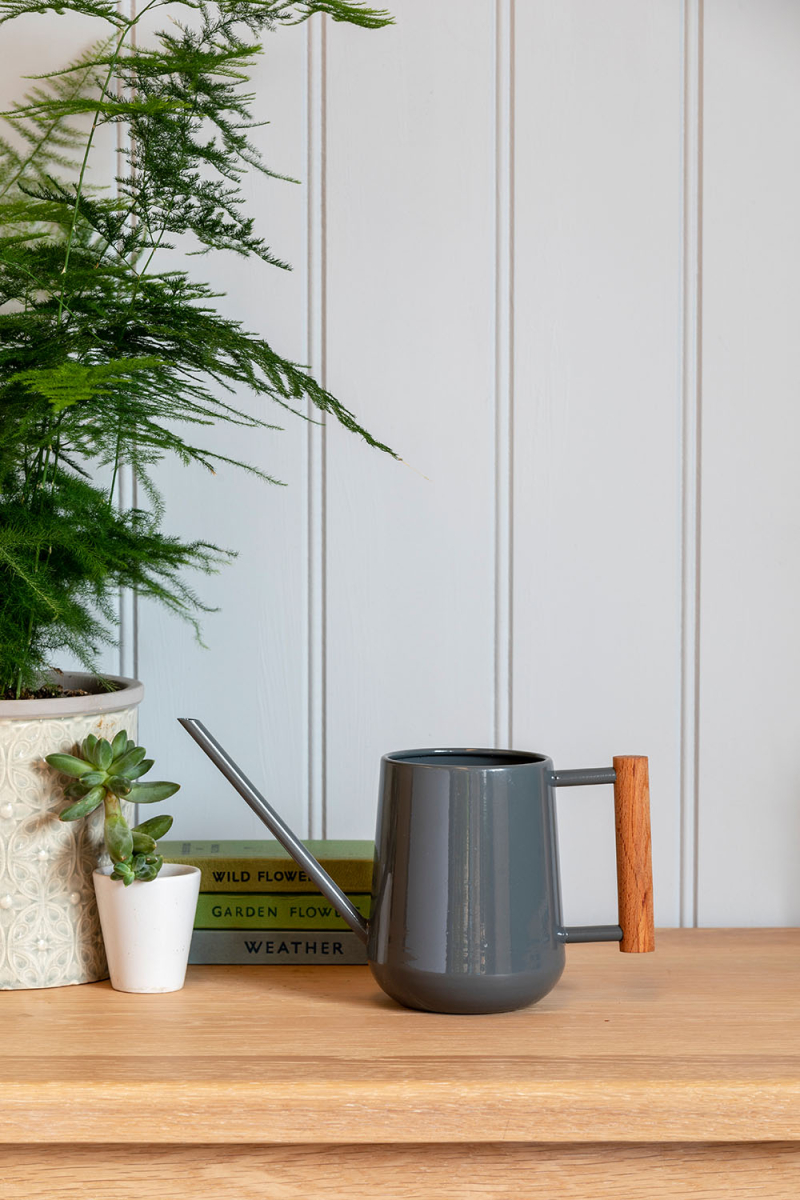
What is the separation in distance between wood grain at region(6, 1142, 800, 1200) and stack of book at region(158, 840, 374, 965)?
20 cm

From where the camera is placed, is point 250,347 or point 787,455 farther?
point 787,455

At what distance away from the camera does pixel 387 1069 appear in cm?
59

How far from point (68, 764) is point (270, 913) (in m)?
0.20

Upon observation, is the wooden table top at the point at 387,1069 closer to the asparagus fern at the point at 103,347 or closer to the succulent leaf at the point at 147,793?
the succulent leaf at the point at 147,793

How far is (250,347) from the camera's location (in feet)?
2.35

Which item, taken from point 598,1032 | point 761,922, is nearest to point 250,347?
point 598,1032

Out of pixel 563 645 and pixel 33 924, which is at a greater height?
pixel 563 645

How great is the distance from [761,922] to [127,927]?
0.56 metres

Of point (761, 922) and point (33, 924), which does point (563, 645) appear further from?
point (33, 924)

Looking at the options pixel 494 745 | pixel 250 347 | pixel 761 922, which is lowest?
pixel 761 922

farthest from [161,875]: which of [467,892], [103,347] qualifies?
[103,347]

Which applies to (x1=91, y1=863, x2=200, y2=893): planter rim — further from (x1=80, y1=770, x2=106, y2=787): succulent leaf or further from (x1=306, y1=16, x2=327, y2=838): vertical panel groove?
(x1=306, y1=16, x2=327, y2=838): vertical panel groove

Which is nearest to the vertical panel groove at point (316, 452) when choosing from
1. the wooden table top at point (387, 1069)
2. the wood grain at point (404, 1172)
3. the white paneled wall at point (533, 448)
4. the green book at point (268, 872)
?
the white paneled wall at point (533, 448)

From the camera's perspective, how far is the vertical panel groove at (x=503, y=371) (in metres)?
0.93
